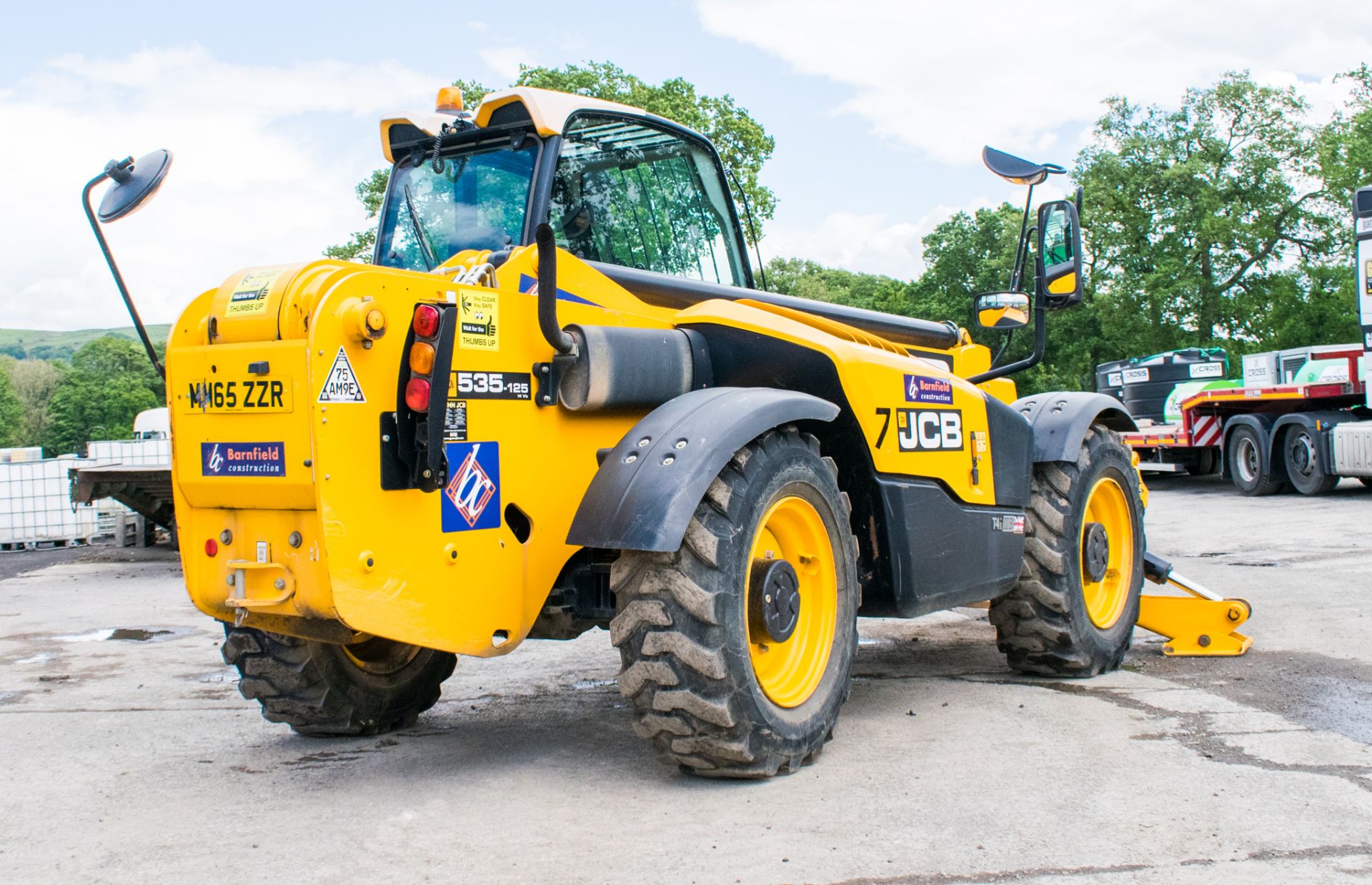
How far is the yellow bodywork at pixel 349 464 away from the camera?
394 cm

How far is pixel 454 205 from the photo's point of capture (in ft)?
17.1

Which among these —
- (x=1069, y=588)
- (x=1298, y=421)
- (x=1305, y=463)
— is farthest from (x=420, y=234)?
(x=1305, y=463)

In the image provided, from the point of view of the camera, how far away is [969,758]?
182 inches

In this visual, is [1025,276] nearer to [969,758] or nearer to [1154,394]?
[969,758]

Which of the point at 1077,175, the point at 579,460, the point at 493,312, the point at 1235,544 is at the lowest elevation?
the point at 1235,544

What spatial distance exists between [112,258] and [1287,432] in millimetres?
17349

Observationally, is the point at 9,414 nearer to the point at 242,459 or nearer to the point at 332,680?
the point at 332,680

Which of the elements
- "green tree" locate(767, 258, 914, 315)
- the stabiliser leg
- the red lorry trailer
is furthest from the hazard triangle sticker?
"green tree" locate(767, 258, 914, 315)

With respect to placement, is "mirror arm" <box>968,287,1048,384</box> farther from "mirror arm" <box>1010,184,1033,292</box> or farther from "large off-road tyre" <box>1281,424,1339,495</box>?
"large off-road tyre" <box>1281,424,1339,495</box>

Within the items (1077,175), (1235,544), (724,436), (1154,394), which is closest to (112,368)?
(1077,175)

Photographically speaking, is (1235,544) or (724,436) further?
(1235,544)

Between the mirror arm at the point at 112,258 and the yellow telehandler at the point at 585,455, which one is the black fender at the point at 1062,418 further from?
the mirror arm at the point at 112,258

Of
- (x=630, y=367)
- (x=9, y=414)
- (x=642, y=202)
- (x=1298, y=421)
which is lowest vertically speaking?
(x=1298, y=421)

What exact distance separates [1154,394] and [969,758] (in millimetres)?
21155
